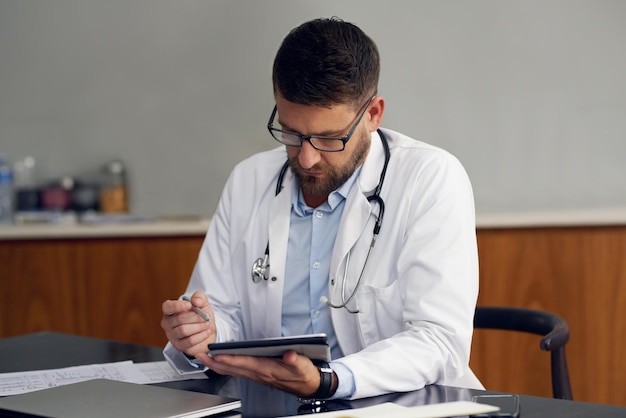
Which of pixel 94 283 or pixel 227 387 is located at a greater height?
pixel 227 387

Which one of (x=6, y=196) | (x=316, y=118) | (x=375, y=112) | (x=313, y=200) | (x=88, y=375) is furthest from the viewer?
(x=6, y=196)

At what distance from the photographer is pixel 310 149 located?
6.39ft

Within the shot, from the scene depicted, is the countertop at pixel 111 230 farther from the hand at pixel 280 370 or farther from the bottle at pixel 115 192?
the hand at pixel 280 370

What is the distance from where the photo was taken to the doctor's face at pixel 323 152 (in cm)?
193

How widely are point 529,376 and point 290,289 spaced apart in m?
1.35

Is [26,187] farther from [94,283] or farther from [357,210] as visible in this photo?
[357,210]

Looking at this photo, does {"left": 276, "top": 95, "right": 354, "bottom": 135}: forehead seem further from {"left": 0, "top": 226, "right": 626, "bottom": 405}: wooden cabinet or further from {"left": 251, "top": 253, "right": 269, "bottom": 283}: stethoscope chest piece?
{"left": 0, "top": 226, "right": 626, "bottom": 405}: wooden cabinet

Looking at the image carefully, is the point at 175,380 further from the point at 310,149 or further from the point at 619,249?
the point at 619,249

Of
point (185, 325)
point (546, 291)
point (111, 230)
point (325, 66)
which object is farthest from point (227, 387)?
point (111, 230)

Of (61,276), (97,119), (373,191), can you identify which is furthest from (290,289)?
(97,119)

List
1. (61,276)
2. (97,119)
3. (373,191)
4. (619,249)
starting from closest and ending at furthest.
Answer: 1. (373,191)
2. (619,249)
3. (61,276)
4. (97,119)

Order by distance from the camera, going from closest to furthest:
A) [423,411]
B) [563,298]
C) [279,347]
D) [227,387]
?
1. [423,411]
2. [279,347]
3. [227,387]
4. [563,298]

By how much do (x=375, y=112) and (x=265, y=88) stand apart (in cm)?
177

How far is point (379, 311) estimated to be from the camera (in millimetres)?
1976
